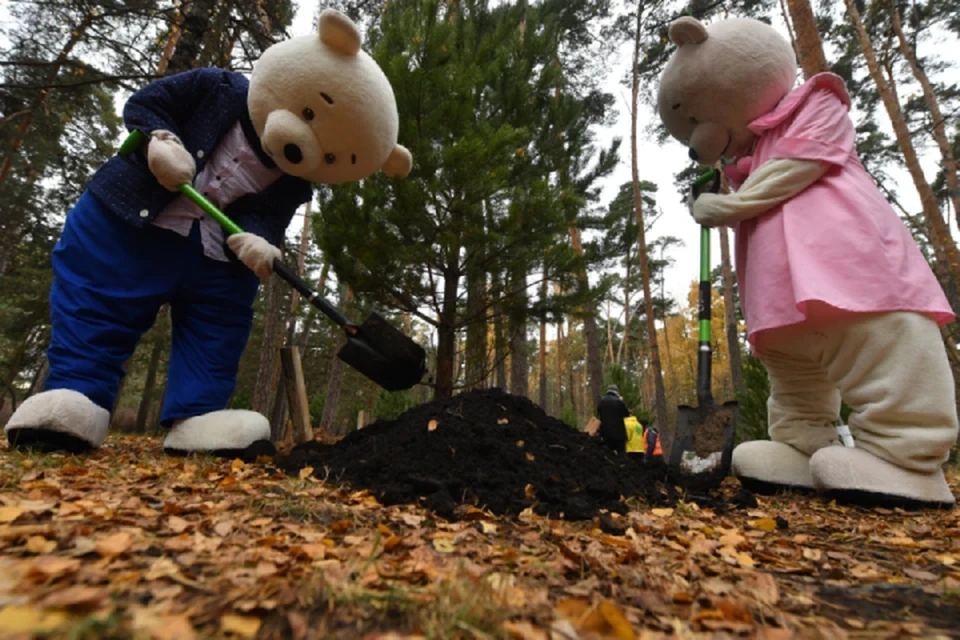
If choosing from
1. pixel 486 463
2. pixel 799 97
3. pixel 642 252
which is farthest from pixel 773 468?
pixel 642 252

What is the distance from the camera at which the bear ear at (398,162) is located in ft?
9.61

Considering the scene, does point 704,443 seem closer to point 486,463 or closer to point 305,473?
point 486,463

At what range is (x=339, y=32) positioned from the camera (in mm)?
2379

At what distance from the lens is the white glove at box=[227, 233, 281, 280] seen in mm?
2488

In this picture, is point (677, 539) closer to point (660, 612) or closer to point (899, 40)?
point (660, 612)

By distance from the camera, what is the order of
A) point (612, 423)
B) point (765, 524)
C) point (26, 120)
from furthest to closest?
point (26, 120) → point (612, 423) → point (765, 524)

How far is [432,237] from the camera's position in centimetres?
381

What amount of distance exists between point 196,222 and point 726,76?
2860mm

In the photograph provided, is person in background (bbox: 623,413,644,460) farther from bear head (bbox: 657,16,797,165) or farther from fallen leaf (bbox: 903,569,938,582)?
fallen leaf (bbox: 903,569,938,582)

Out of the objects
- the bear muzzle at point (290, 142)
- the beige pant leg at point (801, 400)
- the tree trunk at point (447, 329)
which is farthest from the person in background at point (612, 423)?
the bear muzzle at point (290, 142)

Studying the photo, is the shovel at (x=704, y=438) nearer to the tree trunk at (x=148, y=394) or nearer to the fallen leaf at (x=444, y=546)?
the fallen leaf at (x=444, y=546)

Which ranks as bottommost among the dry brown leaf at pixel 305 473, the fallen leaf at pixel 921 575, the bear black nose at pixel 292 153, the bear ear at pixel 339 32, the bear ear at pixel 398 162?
the fallen leaf at pixel 921 575

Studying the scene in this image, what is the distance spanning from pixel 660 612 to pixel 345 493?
4.04ft

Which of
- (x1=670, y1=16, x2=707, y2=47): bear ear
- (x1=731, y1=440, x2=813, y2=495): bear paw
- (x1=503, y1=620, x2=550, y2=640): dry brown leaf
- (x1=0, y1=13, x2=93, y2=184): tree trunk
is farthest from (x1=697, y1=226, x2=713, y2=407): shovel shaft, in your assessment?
(x1=0, y1=13, x2=93, y2=184): tree trunk
